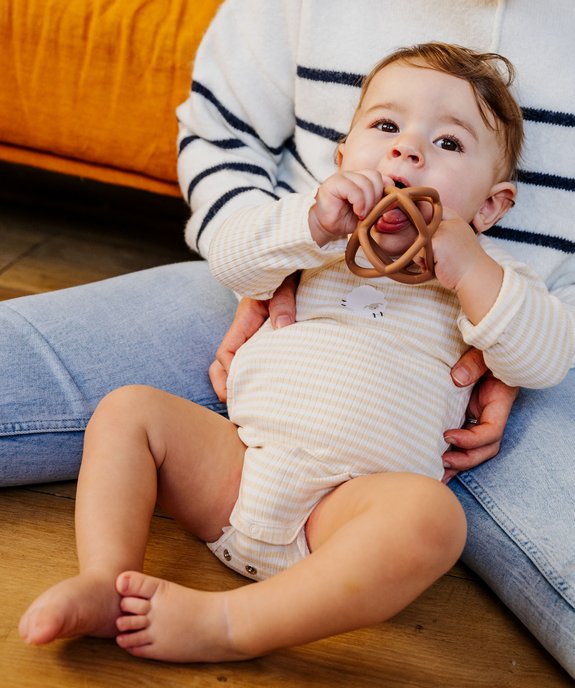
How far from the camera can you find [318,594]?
0.69 meters

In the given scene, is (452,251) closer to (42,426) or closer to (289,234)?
(289,234)

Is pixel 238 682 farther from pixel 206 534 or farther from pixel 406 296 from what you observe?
pixel 406 296

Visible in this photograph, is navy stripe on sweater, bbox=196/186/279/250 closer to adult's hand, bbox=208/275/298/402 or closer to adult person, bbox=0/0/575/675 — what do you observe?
adult person, bbox=0/0/575/675

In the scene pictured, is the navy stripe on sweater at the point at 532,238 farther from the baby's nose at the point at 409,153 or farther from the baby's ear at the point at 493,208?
the baby's nose at the point at 409,153

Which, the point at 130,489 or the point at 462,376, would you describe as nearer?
the point at 130,489

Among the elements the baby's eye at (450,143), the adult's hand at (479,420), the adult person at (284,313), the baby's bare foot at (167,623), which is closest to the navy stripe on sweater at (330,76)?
the adult person at (284,313)

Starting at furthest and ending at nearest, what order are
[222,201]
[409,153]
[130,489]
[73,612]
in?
[222,201] → [409,153] → [130,489] → [73,612]

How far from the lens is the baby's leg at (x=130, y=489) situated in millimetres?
689

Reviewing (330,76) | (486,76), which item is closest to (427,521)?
(486,76)

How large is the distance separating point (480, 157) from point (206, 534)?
544 millimetres

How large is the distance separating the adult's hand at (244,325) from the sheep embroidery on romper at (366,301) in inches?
2.9

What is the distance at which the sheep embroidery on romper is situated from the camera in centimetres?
93

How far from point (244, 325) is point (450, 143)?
1.09 feet

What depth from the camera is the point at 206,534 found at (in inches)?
34.4
